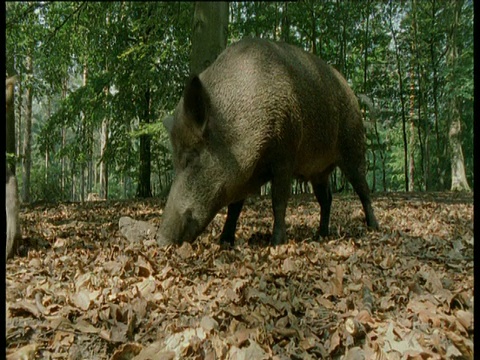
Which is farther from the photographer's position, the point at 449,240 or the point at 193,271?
the point at 193,271

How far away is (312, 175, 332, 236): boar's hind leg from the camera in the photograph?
2789mm

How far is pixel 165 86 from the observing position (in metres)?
1.61

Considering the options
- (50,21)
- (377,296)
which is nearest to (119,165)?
(50,21)

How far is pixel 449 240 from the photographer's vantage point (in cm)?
157

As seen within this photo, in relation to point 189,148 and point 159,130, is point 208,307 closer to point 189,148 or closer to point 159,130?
point 159,130

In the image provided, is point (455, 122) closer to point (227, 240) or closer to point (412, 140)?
point (412, 140)

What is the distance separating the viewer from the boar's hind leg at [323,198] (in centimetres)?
279

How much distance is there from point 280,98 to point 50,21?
1.92 meters

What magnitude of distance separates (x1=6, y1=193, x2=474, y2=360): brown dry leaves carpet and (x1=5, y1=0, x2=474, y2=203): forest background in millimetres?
188

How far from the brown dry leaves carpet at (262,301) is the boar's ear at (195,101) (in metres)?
0.53

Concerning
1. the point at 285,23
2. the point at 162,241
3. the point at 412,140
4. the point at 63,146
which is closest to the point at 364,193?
the point at 412,140

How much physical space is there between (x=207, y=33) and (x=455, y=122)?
92 cm

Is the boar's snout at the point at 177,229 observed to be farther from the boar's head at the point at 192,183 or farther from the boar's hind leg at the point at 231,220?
the boar's hind leg at the point at 231,220

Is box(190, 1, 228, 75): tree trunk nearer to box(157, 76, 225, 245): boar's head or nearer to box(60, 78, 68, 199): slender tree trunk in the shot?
box(60, 78, 68, 199): slender tree trunk
